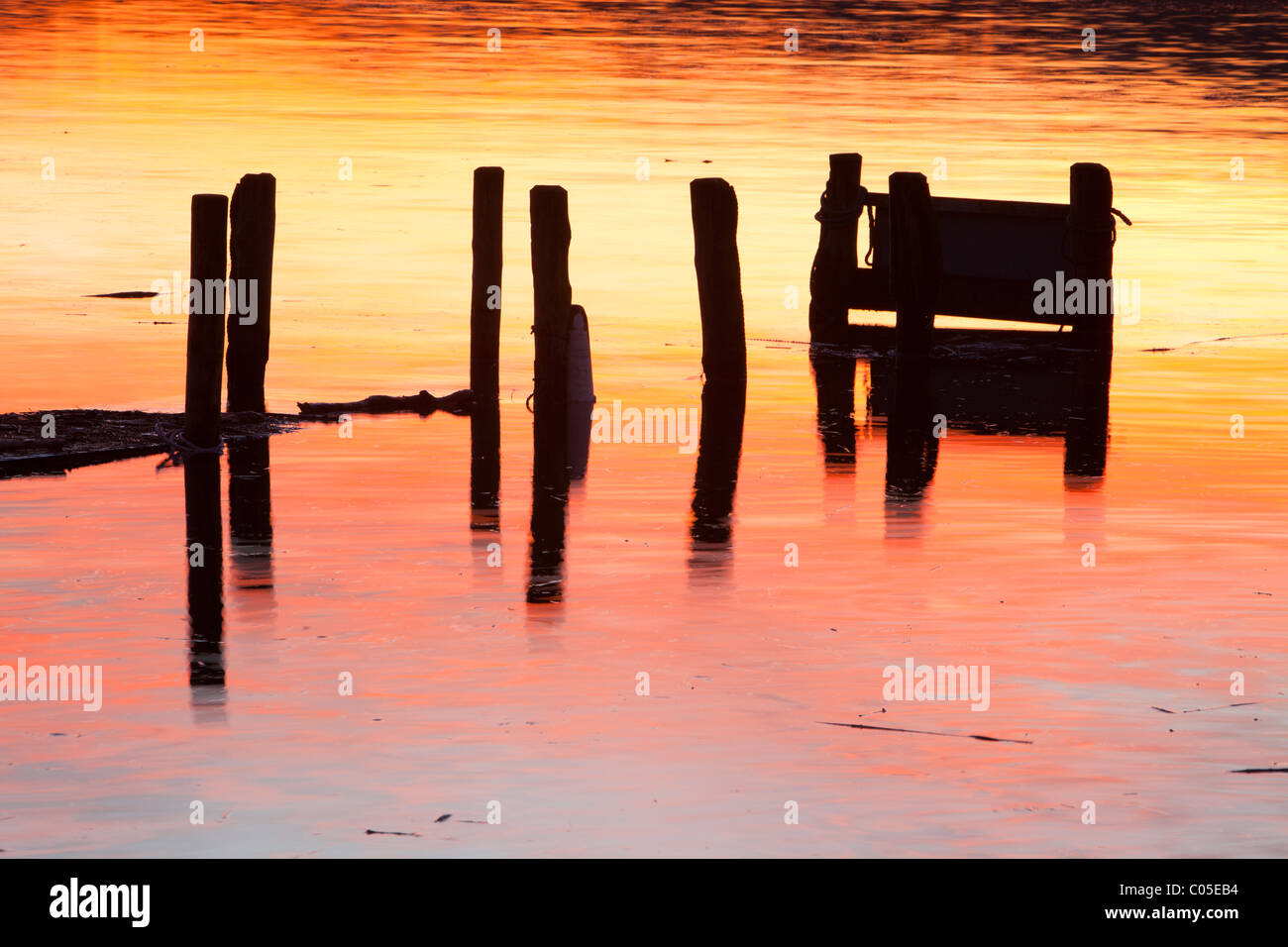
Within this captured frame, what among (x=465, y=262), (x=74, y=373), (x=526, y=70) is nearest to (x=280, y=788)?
(x=74, y=373)

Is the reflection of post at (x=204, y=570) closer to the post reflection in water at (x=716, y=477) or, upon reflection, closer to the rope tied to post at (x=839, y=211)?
the post reflection in water at (x=716, y=477)

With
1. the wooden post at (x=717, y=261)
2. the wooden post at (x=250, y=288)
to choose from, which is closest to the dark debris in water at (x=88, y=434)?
the wooden post at (x=250, y=288)

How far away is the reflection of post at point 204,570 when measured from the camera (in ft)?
38.4

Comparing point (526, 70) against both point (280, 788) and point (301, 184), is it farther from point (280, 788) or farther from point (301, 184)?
point (280, 788)

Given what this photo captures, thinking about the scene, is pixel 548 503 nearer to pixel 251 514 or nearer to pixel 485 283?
pixel 251 514

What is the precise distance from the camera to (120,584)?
13453mm

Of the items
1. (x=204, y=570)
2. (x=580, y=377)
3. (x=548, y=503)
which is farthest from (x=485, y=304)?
Result: (x=204, y=570)

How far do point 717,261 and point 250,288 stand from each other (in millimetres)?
4451

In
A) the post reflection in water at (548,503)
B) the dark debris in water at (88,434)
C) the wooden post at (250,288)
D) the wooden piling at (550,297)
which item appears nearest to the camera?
the post reflection in water at (548,503)

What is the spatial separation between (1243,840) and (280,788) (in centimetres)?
412

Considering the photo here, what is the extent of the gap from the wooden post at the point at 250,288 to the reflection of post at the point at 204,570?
182cm

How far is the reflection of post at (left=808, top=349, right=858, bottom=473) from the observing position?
1812 cm

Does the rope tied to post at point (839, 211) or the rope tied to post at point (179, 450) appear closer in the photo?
the rope tied to post at point (179, 450)

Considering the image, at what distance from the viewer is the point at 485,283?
19.3 m
